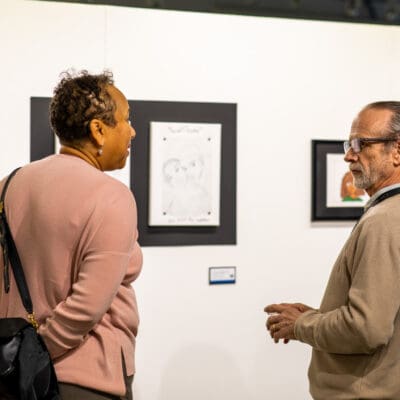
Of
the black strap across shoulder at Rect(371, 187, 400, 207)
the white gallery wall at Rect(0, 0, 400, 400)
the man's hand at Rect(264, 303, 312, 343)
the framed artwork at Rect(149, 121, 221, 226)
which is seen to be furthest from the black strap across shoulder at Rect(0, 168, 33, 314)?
the framed artwork at Rect(149, 121, 221, 226)

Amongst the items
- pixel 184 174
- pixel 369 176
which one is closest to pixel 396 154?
pixel 369 176

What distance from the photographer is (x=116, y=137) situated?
2018mm

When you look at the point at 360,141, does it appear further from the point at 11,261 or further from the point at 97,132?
the point at 11,261

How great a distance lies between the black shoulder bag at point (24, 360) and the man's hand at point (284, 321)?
0.82 metres

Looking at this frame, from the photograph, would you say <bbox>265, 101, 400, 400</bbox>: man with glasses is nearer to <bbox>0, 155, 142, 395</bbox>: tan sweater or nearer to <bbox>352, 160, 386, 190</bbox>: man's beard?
<bbox>352, 160, 386, 190</bbox>: man's beard

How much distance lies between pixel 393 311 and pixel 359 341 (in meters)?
0.14

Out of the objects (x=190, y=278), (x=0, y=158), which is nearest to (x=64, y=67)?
(x=0, y=158)

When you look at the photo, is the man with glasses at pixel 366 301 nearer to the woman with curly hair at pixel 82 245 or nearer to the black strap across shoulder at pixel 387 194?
the black strap across shoulder at pixel 387 194

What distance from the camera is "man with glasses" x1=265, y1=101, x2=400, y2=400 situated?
77.7 inches

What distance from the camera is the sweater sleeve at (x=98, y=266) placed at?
1.79m

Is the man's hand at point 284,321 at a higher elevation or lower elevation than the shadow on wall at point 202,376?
higher

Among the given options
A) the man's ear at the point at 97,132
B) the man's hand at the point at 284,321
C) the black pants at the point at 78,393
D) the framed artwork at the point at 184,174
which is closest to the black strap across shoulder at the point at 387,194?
the man's hand at the point at 284,321

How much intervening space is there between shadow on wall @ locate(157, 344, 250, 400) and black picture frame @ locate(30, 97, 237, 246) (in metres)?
0.62

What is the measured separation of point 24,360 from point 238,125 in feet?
7.12
